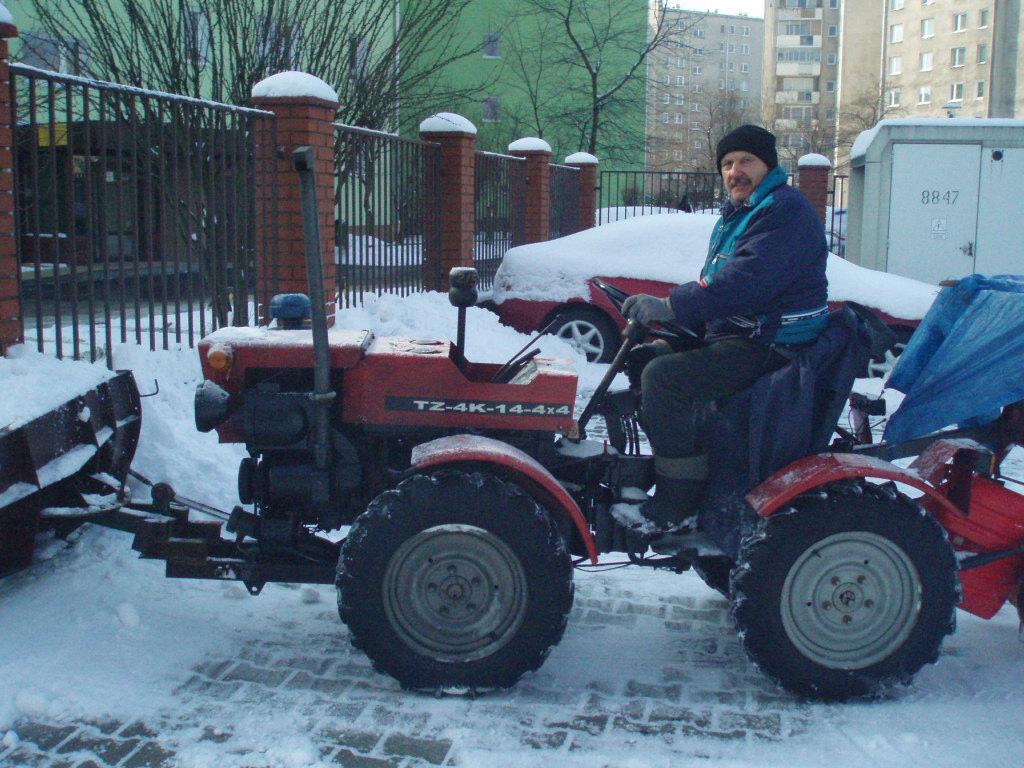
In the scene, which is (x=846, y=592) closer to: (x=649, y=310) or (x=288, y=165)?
(x=649, y=310)

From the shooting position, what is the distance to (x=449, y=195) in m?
11.4

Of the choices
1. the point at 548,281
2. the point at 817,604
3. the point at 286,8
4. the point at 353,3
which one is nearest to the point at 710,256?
the point at 817,604

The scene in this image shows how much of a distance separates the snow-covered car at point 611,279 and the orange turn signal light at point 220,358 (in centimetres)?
639

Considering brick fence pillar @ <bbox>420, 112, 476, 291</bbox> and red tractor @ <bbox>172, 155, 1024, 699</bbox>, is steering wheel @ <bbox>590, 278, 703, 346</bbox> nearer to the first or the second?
red tractor @ <bbox>172, 155, 1024, 699</bbox>

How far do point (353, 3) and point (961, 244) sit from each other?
7794 mm

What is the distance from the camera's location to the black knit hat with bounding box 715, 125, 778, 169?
12.2 ft

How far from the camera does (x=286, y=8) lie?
1070 cm

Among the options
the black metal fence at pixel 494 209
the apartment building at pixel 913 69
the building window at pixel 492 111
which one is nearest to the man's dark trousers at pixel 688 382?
the black metal fence at pixel 494 209

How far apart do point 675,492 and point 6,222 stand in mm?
3138

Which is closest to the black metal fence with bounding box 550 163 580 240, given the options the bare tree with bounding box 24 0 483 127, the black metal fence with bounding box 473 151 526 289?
the black metal fence with bounding box 473 151 526 289

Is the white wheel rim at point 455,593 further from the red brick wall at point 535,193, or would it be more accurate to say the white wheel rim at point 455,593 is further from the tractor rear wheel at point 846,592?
the red brick wall at point 535,193

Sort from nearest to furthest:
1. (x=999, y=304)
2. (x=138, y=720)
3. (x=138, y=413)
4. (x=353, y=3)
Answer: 1. (x=138, y=720)
2. (x=999, y=304)
3. (x=138, y=413)
4. (x=353, y=3)

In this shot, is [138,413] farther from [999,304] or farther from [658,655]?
[999,304]

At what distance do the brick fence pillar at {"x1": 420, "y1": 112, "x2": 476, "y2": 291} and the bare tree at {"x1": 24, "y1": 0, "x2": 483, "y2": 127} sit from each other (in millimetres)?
920
